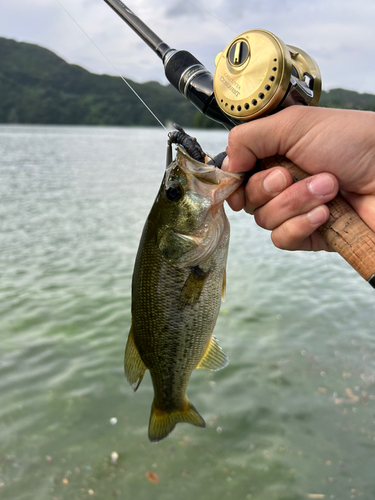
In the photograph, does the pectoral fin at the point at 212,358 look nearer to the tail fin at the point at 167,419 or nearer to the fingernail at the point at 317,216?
the tail fin at the point at 167,419

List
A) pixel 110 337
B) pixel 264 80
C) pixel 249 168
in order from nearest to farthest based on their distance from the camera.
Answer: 1. pixel 264 80
2. pixel 249 168
3. pixel 110 337

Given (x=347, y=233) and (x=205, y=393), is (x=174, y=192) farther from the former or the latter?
(x=205, y=393)

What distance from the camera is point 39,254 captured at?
1013 centimetres

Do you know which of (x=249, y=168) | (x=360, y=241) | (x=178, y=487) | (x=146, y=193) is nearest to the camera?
(x=360, y=241)

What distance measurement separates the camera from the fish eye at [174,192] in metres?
2.09

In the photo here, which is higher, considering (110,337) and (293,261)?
(293,261)

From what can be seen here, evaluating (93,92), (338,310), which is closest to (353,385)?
(338,310)

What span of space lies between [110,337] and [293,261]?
556cm

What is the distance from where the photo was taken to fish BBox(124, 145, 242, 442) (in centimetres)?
208

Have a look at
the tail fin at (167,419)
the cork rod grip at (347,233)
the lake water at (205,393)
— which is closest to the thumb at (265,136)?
the cork rod grip at (347,233)

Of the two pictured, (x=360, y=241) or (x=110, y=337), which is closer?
(x=360, y=241)

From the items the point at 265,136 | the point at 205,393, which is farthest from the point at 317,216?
the point at 205,393

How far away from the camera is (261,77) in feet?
5.42

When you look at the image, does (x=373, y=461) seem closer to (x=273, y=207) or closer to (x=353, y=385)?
(x=353, y=385)
